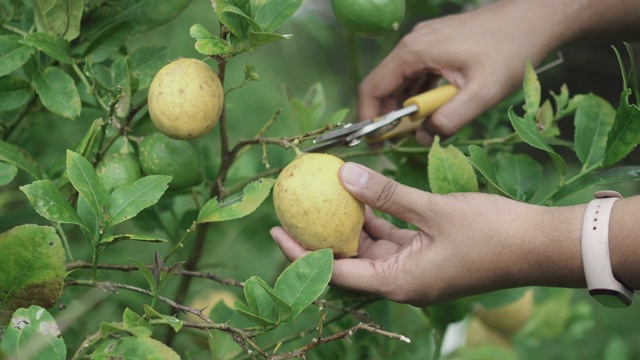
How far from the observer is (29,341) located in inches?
25.2

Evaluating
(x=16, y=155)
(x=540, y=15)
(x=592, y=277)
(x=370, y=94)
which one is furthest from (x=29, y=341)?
(x=540, y=15)

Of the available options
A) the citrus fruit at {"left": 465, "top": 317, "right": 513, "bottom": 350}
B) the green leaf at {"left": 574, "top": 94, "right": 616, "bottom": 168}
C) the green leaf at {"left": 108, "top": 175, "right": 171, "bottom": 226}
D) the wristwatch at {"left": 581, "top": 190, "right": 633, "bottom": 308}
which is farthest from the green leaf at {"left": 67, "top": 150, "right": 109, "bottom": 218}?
the citrus fruit at {"left": 465, "top": 317, "right": 513, "bottom": 350}

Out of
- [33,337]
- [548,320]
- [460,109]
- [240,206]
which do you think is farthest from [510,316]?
[33,337]

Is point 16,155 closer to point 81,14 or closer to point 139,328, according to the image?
point 81,14

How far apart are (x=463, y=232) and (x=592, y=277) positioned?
15 cm

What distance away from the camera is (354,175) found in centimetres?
88

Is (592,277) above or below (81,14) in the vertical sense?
below

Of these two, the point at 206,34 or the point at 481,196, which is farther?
the point at 481,196

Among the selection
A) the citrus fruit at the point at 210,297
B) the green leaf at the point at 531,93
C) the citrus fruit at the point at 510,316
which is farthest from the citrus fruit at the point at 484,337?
the green leaf at the point at 531,93

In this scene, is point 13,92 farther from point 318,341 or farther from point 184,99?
point 318,341

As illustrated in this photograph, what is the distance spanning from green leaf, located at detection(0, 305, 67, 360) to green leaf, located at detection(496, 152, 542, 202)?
25.4 inches

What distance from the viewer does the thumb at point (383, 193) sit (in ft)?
2.90

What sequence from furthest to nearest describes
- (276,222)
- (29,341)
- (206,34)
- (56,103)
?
1. (276,222)
2. (56,103)
3. (206,34)
4. (29,341)

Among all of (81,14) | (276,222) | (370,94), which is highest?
(81,14)
